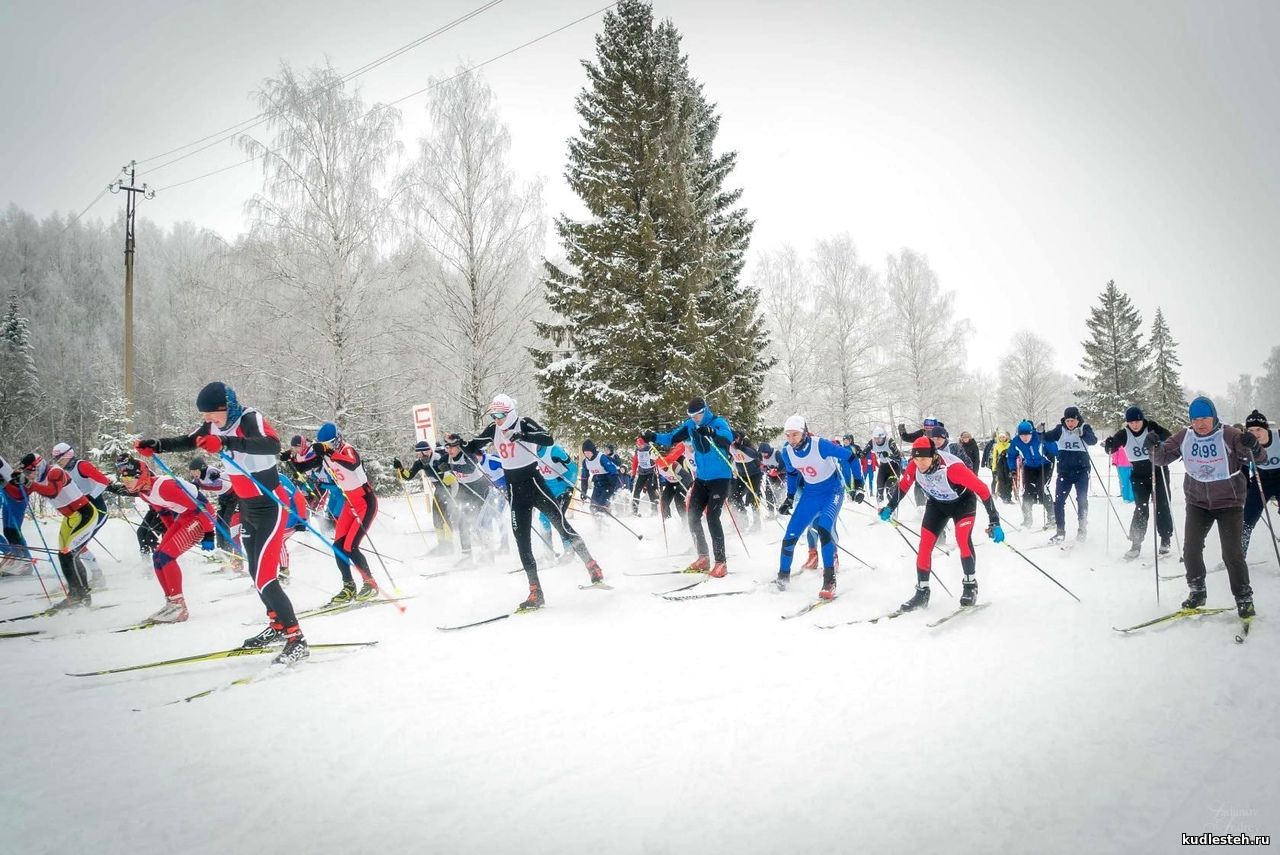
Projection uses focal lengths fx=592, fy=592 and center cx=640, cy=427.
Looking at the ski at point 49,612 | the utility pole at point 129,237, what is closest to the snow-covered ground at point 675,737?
the ski at point 49,612

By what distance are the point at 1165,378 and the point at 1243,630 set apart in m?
45.1

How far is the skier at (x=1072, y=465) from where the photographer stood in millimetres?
8875

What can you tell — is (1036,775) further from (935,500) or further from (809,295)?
(809,295)

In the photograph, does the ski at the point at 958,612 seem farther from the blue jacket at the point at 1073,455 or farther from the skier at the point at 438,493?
the skier at the point at 438,493

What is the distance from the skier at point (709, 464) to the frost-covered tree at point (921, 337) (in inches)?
917

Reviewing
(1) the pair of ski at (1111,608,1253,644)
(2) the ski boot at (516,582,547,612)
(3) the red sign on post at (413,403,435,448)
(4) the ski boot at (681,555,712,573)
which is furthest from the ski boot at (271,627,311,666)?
(3) the red sign on post at (413,403,435,448)

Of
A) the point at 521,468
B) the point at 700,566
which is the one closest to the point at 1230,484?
the point at 700,566

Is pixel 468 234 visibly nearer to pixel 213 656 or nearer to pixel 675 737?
pixel 213 656

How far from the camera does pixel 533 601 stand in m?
6.36

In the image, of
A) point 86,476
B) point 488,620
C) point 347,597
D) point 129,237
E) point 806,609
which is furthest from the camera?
point 129,237

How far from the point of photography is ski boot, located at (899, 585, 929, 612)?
5.61 m

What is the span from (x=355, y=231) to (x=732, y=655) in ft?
53.3

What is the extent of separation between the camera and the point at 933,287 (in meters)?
30.8

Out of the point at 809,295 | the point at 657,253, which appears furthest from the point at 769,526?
the point at 809,295
